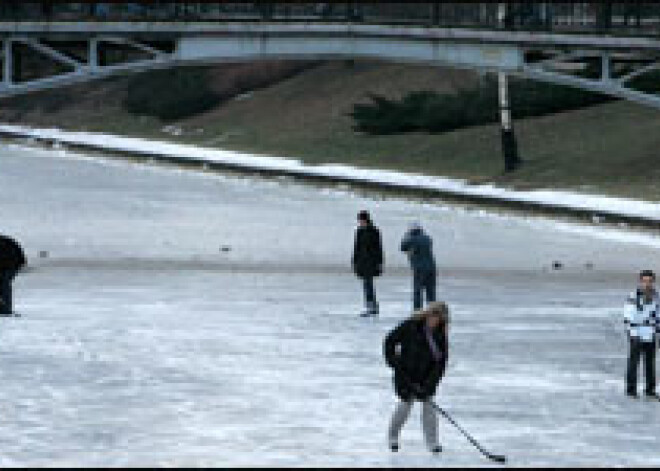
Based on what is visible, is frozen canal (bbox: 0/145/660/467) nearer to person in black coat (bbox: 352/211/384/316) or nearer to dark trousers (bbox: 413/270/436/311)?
dark trousers (bbox: 413/270/436/311)

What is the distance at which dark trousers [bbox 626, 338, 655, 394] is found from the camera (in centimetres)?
2278

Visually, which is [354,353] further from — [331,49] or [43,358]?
[331,49]

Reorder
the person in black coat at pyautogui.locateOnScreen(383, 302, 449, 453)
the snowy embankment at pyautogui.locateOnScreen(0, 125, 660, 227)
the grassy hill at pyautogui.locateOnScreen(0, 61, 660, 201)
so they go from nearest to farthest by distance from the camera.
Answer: the person in black coat at pyautogui.locateOnScreen(383, 302, 449, 453), the snowy embankment at pyautogui.locateOnScreen(0, 125, 660, 227), the grassy hill at pyautogui.locateOnScreen(0, 61, 660, 201)

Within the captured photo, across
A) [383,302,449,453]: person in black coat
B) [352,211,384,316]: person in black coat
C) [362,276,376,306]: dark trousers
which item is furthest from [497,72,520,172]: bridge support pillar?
[383,302,449,453]: person in black coat

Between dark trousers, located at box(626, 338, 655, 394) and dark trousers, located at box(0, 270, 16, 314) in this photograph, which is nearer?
dark trousers, located at box(626, 338, 655, 394)

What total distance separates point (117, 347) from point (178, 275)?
1077cm

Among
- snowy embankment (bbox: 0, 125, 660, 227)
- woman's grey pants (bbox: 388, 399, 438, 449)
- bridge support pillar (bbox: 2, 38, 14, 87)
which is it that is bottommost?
snowy embankment (bbox: 0, 125, 660, 227)

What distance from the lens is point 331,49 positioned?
5644 cm

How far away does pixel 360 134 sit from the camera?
77.2 metres

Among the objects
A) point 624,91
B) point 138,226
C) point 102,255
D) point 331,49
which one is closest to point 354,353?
point 102,255

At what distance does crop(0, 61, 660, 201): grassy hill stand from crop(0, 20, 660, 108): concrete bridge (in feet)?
12.0

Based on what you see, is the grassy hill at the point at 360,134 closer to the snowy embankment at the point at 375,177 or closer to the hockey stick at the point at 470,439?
the snowy embankment at the point at 375,177

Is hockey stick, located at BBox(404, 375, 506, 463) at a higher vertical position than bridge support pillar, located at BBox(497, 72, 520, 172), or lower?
higher

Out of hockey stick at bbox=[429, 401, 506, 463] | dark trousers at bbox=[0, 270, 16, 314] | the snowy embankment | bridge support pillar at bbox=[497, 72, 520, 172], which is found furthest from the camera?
bridge support pillar at bbox=[497, 72, 520, 172]
